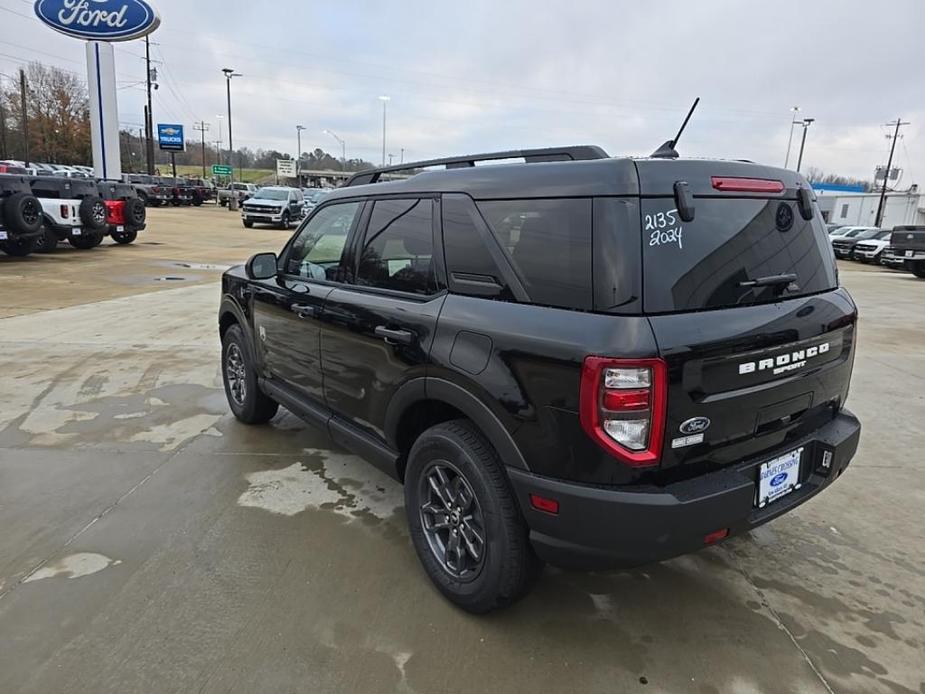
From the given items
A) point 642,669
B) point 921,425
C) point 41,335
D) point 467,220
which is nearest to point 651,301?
point 467,220

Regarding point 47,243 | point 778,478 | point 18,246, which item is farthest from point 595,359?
point 47,243

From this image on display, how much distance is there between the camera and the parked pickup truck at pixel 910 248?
1855 cm

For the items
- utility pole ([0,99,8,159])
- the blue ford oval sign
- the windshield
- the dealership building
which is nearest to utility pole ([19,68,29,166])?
utility pole ([0,99,8,159])

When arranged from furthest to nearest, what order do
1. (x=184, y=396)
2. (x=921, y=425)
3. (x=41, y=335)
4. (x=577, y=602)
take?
(x=41, y=335) < (x=184, y=396) < (x=921, y=425) < (x=577, y=602)

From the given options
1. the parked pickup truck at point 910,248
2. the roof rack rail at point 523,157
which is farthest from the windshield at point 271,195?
the roof rack rail at point 523,157

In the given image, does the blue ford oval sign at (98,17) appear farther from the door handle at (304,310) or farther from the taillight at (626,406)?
the taillight at (626,406)

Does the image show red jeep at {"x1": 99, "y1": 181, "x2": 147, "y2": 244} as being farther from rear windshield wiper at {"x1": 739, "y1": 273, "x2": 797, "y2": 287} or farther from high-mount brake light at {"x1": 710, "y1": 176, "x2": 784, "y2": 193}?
rear windshield wiper at {"x1": 739, "y1": 273, "x2": 797, "y2": 287}

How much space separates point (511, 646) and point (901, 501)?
270cm

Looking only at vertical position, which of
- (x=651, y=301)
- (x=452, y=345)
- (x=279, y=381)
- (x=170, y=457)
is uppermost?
(x=651, y=301)

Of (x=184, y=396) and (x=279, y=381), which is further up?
(x=279, y=381)

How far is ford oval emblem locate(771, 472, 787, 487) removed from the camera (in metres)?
2.33

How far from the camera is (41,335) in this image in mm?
7188

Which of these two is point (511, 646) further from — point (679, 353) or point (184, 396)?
point (184, 396)

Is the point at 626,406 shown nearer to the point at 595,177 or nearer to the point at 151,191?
the point at 595,177
